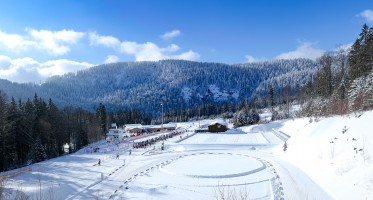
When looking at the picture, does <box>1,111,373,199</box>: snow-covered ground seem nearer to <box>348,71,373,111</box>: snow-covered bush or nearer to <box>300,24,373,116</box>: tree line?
<box>348,71,373,111</box>: snow-covered bush

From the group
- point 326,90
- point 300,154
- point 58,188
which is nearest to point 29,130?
point 58,188

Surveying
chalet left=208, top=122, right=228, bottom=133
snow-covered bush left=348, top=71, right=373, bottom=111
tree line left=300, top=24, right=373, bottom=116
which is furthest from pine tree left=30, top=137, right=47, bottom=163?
snow-covered bush left=348, top=71, right=373, bottom=111

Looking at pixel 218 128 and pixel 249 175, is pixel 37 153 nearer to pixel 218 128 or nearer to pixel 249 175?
pixel 249 175

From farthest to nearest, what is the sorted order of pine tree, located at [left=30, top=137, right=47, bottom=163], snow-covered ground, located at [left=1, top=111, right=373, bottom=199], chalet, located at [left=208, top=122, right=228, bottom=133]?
1. chalet, located at [left=208, top=122, right=228, bottom=133]
2. pine tree, located at [left=30, top=137, right=47, bottom=163]
3. snow-covered ground, located at [left=1, top=111, right=373, bottom=199]

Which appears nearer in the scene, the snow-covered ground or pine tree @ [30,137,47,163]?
the snow-covered ground

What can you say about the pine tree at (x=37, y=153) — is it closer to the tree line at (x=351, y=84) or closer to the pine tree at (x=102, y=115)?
the tree line at (x=351, y=84)

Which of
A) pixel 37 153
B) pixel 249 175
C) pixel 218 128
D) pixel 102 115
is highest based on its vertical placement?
pixel 102 115

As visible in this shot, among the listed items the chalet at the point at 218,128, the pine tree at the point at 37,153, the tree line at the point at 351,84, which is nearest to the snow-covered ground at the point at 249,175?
the tree line at the point at 351,84

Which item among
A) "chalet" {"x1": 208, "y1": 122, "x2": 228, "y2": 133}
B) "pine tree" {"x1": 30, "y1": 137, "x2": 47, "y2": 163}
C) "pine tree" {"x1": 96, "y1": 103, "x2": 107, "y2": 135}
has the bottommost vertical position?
"pine tree" {"x1": 30, "y1": 137, "x2": 47, "y2": 163}

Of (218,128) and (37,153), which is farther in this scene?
(218,128)

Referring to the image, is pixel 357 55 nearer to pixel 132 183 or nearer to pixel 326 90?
pixel 326 90

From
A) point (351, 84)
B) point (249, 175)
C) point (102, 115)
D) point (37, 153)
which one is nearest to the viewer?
point (249, 175)

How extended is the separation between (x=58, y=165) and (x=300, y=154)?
1097 inches

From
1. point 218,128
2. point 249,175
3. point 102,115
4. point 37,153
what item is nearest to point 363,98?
point 249,175
